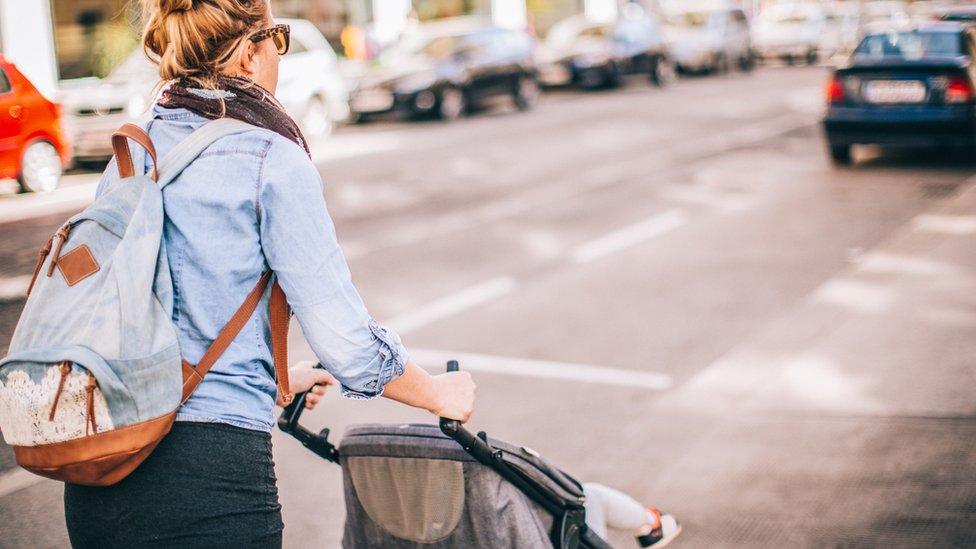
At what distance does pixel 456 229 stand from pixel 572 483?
813 centimetres

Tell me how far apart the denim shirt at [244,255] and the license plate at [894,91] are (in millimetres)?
11502

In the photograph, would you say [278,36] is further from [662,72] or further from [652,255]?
[662,72]

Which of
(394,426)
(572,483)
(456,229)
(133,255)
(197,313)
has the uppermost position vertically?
(133,255)

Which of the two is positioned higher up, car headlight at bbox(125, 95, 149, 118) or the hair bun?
the hair bun

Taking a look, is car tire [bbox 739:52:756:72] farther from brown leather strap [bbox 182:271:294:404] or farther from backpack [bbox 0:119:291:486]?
backpack [bbox 0:119:291:486]

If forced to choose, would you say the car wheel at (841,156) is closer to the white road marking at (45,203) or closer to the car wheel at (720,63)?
the white road marking at (45,203)

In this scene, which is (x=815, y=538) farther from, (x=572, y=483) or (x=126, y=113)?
(x=126, y=113)

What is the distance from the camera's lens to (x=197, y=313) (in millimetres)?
1838

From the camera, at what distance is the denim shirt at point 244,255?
6.02ft

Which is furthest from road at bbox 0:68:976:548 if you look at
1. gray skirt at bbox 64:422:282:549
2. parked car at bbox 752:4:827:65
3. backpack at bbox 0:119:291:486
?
parked car at bbox 752:4:827:65

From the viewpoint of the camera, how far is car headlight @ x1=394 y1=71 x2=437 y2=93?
19969mm

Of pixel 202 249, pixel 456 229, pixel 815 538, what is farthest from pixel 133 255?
pixel 456 229

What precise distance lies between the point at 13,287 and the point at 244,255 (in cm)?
757

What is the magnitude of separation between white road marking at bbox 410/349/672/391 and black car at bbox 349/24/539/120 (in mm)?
13969
